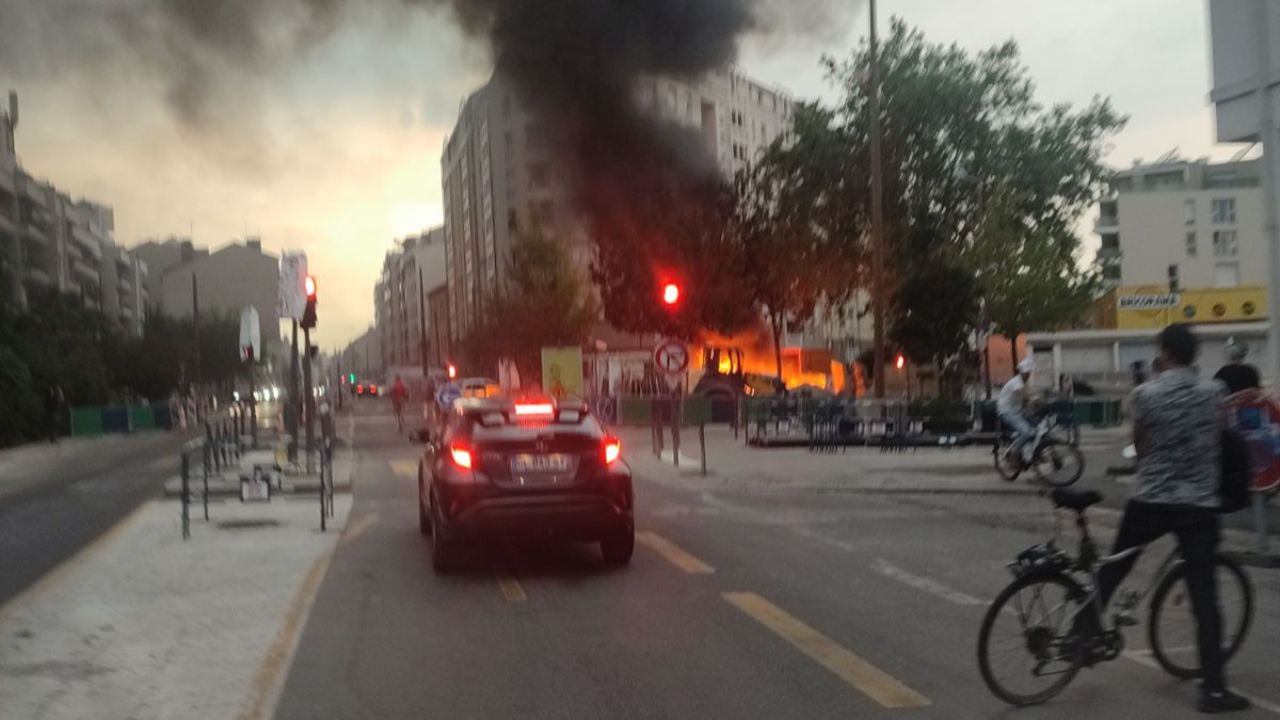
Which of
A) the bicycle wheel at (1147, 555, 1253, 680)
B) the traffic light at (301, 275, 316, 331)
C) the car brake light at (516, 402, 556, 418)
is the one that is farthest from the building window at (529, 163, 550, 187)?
the bicycle wheel at (1147, 555, 1253, 680)

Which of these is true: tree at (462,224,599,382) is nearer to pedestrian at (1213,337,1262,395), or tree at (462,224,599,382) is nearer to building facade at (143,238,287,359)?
pedestrian at (1213,337,1262,395)

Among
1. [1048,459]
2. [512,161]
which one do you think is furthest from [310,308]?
[512,161]

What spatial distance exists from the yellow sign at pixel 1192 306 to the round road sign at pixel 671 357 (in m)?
43.0

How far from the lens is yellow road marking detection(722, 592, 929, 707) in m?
6.56

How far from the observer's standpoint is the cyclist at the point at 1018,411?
1841 centimetres

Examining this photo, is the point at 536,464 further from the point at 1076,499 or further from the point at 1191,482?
the point at 1191,482

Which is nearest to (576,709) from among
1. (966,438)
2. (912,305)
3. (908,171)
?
(966,438)

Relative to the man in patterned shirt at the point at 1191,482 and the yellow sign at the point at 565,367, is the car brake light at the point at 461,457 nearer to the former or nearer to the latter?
the man in patterned shirt at the point at 1191,482

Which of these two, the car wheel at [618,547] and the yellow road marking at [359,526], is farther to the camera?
the yellow road marking at [359,526]

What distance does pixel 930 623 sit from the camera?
8422 mm

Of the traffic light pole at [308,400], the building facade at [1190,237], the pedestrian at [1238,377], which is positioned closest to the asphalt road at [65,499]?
the traffic light pole at [308,400]

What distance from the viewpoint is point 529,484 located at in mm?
10570

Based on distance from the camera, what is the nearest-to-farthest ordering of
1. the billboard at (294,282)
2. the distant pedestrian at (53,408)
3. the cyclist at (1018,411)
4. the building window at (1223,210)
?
the cyclist at (1018,411)
the billboard at (294,282)
the distant pedestrian at (53,408)
the building window at (1223,210)

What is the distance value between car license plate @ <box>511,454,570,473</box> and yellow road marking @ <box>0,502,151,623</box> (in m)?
3.91
